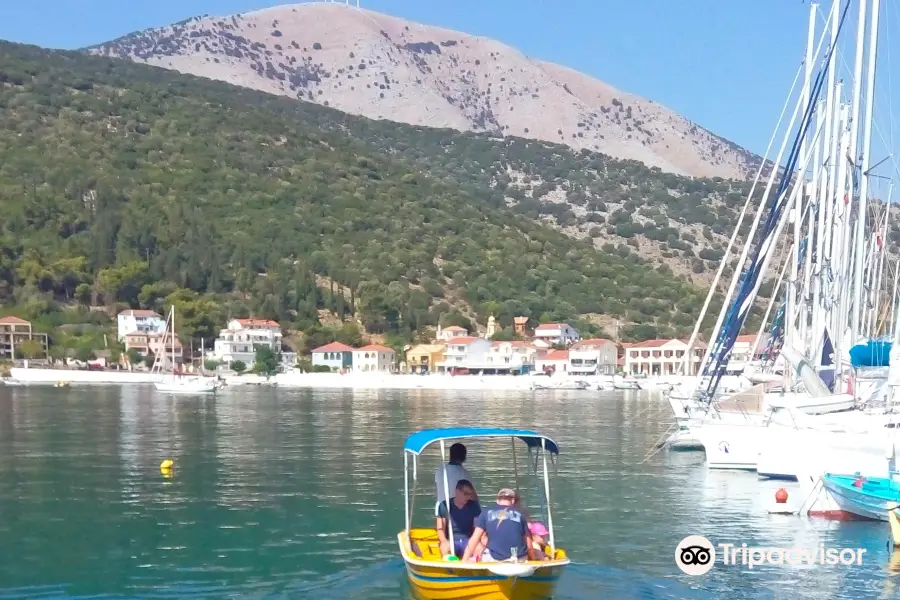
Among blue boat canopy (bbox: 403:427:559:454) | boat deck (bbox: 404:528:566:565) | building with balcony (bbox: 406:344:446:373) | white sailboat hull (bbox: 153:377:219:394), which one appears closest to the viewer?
boat deck (bbox: 404:528:566:565)

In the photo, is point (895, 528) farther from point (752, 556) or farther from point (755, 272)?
point (755, 272)

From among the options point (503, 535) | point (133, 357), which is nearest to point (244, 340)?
point (133, 357)

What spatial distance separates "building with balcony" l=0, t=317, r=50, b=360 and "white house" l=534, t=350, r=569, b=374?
5105 centimetres

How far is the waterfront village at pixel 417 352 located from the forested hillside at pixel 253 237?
4.64m

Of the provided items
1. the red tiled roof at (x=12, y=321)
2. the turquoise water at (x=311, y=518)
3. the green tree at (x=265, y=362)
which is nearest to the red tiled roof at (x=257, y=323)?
the green tree at (x=265, y=362)

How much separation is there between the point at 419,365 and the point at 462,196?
66638 millimetres

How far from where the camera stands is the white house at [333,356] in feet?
392

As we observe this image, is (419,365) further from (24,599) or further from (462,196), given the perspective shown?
(24,599)

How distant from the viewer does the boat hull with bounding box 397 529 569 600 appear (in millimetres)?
15016

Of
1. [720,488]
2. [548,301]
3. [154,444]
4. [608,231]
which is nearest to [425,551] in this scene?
[720,488]

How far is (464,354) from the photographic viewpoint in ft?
412

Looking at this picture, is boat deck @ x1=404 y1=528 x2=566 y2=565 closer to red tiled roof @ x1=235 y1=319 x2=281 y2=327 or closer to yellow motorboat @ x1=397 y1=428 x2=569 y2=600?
yellow motorboat @ x1=397 y1=428 x2=569 y2=600

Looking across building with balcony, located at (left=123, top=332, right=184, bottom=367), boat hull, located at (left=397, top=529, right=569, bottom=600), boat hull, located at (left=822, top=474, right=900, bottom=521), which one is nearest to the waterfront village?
building with balcony, located at (left=123, top=332, right=184, bottom=367)

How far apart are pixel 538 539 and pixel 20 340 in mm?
105791
